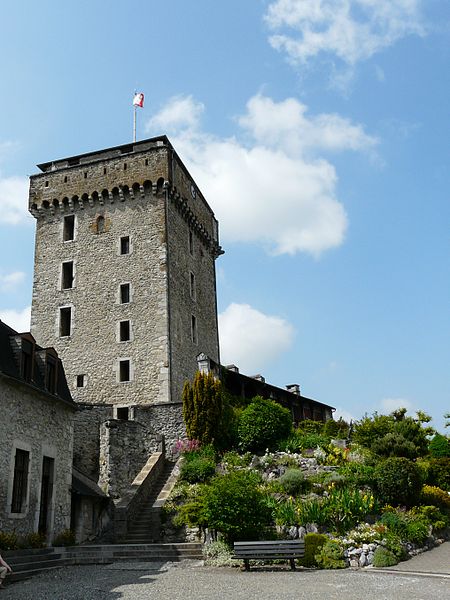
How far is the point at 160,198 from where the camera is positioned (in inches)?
1094

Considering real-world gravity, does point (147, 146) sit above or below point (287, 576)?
above

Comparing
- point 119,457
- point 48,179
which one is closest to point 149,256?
point 48,179

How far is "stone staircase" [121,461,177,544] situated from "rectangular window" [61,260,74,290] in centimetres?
1251

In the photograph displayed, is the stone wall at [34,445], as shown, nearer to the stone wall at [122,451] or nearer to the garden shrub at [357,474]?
the stone wall at [122,451]

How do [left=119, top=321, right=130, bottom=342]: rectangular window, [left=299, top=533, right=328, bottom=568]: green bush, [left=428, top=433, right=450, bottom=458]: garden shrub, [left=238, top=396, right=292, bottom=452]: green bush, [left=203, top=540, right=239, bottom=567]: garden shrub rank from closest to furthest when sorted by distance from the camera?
[left=299, top=533, right=328, bottom=568]: green bush → [left=203, top=540, right=239, bottom=567]: garden shrub → [left=238, top=396, right=292, bottom=452]: green bush → [left=428, top=433, right=450, bottom=458]: garden shrub → [left=119, top=321, right=130, bottom=342]: rectangular window

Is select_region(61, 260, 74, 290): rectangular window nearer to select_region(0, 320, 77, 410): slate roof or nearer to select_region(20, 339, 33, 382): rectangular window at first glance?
select_region(0, 320, 77, 410): slate roof

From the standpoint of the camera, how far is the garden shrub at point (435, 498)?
56.3 ft

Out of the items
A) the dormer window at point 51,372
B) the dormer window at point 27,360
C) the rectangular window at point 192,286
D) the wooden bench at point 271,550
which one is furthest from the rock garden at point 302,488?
the rectangular window at point 192,286

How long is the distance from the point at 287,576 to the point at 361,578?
1.41 m

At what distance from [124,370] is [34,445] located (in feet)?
36.4

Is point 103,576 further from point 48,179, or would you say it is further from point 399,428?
point 48,179

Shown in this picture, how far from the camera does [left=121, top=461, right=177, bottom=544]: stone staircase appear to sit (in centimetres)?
1683

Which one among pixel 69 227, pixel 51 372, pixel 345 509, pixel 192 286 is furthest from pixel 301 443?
pixel 69 227

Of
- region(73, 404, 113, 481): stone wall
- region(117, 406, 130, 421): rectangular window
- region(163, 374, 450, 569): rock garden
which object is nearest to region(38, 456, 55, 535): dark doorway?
region(163, 374, 450, 569): rock garden
